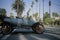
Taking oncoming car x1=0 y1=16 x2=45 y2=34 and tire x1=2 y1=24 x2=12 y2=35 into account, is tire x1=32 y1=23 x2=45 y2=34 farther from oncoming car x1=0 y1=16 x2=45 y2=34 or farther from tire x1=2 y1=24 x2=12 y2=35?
tire x1=2 y1=24 x2=12 y2=35

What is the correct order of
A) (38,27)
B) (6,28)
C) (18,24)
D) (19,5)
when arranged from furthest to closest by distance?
(19,5)
(38,27)
(18,24)
(6,28)

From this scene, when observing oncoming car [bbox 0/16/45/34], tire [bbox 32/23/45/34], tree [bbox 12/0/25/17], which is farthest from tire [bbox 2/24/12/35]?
tree [bbox 12/0/25/17]

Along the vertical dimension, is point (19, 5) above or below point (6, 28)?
above

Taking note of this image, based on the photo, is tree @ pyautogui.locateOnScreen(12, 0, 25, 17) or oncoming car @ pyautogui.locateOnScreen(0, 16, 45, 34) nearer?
oncoming car @ pyautogui.locateOnScreen(0, 16, 45, 34)

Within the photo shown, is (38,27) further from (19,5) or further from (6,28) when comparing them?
(19,5)

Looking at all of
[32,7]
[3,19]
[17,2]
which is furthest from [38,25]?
[32,7]

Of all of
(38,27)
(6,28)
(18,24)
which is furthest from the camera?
(38,27)

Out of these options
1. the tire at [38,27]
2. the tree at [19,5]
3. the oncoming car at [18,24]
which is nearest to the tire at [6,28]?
the oncoming car at [18,24]

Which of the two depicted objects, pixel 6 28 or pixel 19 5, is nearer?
pixel 6 28

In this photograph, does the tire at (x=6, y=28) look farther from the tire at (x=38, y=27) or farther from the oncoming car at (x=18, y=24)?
the tire at (x=38, y=27)

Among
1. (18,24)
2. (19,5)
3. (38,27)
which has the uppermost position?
(19,5)

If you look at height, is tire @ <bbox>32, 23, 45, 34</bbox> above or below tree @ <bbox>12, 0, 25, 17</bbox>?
below

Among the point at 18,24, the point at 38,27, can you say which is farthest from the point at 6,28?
the point at 38,27

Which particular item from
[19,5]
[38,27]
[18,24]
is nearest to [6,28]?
[18,24]
